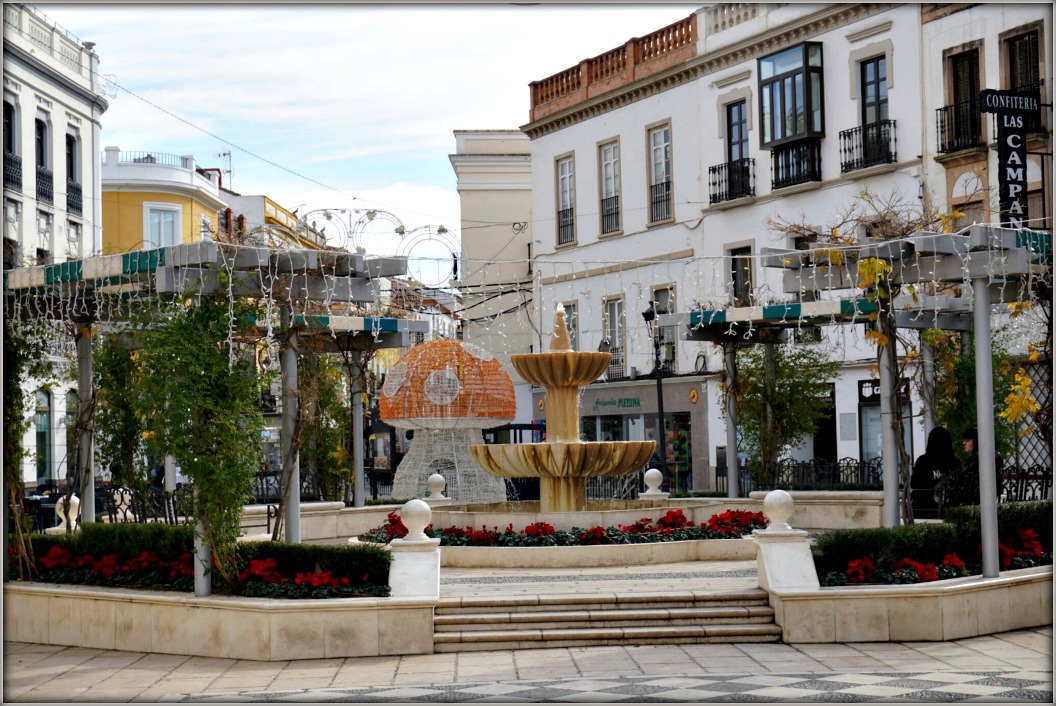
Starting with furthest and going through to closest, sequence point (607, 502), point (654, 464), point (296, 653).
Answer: point (654, 464) → point (607, 502) → point (296, 653)

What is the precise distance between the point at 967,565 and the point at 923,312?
5873mm

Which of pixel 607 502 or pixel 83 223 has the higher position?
pixel 83 223

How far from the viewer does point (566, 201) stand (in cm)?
4088

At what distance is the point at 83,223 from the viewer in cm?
4072

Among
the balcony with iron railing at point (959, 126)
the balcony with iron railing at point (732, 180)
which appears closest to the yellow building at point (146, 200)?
the balcony with iron railing at point (732, 180)

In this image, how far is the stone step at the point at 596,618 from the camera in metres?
12.4

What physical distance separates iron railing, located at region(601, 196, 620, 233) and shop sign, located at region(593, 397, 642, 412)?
15.4ft

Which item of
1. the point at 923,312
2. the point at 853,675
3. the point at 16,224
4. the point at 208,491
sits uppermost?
the point at 16,224

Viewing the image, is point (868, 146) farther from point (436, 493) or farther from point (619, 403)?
point (436, 493)

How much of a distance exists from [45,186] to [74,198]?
174cm

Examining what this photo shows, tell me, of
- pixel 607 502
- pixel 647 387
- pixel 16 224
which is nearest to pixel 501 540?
pixel 607 502

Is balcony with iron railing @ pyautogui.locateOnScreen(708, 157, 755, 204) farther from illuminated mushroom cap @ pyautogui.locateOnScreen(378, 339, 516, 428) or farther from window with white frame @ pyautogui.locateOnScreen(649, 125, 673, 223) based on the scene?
illuminated mushroom cap @ pyautogui.locateOnScreen(378, 339, 516, 428)

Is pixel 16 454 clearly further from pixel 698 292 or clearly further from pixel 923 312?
pixel 698 292

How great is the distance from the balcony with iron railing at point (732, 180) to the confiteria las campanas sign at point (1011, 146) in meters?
9.53
